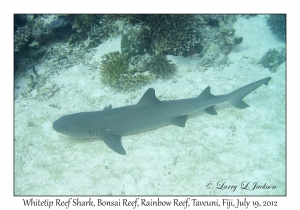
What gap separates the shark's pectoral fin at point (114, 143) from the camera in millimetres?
3599

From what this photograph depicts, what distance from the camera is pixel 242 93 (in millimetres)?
4422

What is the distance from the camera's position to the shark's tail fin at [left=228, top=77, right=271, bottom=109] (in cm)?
439

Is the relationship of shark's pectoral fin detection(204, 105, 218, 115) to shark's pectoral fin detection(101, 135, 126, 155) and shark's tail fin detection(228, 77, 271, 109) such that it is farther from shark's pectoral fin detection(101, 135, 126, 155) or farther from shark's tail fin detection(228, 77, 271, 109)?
shark's pectoral fin detection(101, 135, 126, 155)

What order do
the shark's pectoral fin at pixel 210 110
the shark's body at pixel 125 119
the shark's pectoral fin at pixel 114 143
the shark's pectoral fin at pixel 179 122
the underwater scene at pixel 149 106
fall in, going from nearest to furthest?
the underwater scene at pixel 149 106, the shark's pectoral fin at pixel 114 143, the shark's body at pixel 125 119, the shark's pectoral fin at pixel 179 122, the shark's pectoral fin at pixel 210 110

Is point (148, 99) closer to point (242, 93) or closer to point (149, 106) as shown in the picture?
point (149, 106)

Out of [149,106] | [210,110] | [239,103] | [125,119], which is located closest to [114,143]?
[125,119]

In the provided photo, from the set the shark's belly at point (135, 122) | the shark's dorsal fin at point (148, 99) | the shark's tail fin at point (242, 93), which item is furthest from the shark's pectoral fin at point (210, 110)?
the shark's dorsal fin at point (148, 99)

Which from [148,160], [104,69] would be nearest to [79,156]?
[148,160]

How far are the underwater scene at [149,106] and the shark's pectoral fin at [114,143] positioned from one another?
2cm

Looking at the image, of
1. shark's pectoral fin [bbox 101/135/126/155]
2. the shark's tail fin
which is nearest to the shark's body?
shark's pectoral fin [bbox 101/135/126/155]

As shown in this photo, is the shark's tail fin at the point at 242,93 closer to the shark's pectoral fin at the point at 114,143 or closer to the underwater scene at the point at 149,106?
the underwater scene at the point at 149,106

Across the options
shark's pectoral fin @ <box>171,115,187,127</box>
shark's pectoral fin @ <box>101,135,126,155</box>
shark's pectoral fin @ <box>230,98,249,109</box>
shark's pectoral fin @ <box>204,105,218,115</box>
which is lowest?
shark's pectoral fin @ <box>101,135,126,155</box>

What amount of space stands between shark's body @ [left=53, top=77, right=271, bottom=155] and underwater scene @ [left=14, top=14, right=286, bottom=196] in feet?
0.07

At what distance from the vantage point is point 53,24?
6.14 m
